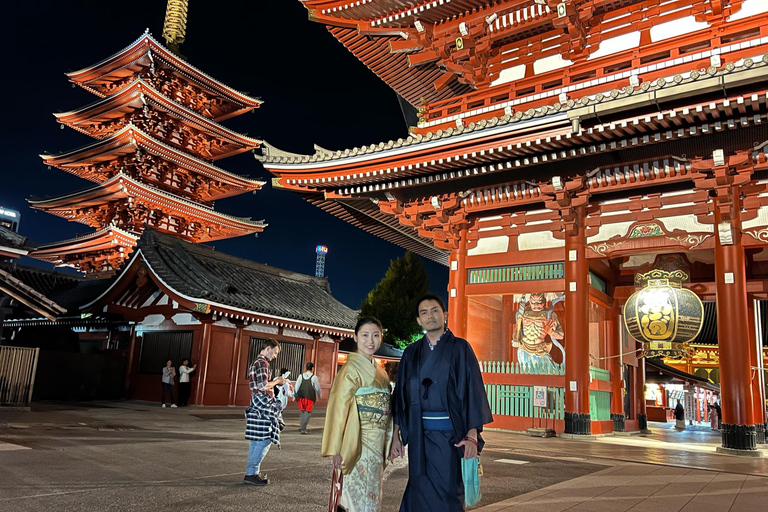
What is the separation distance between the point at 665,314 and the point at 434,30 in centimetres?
839

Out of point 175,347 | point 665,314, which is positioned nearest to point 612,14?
point 665,314

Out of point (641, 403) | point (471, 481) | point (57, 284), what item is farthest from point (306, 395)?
point (57, 284)

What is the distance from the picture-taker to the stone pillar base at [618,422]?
14024mm

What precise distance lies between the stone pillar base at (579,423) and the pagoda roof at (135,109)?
26.4 meters

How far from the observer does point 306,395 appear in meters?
12.4

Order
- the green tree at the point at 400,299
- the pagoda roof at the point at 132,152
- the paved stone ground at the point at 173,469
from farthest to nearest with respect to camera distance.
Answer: the green tree at the point at 400,299, the pagoda roof at the point at 132,152, the paved stone ground at the point at 173,469

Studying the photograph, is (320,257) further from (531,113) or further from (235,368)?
(531,113)

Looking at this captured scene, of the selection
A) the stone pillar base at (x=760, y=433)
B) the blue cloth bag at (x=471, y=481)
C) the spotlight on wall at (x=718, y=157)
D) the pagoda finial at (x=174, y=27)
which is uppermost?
the pagoda finial at (x=174, y=27)

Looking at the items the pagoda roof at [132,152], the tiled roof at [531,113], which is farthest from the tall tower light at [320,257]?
the tiled roof at [531,113]

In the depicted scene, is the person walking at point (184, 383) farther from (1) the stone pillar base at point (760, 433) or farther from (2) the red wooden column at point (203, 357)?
(1) the stone pillar base at point (760, 433)

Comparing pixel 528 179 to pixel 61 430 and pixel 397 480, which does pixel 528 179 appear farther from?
pixel 61 430

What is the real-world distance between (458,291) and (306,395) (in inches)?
166

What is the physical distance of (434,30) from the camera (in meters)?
13.7

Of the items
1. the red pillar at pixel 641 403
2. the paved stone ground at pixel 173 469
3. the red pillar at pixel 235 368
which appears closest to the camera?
the paved stone ground at pixel 173 469
